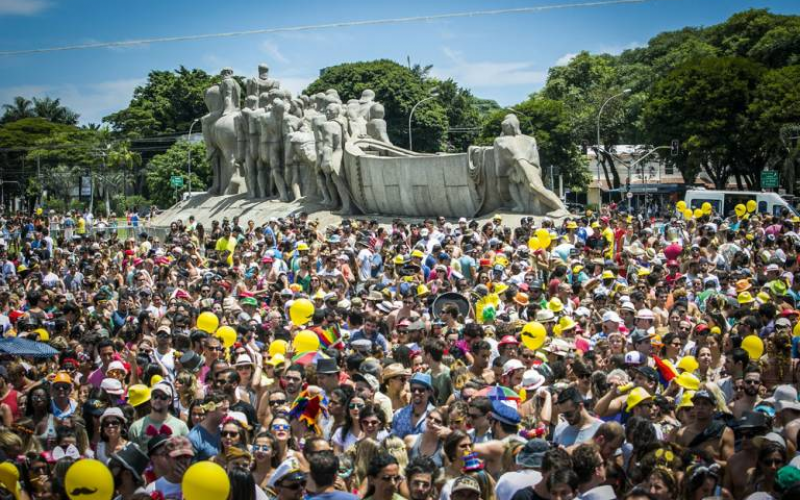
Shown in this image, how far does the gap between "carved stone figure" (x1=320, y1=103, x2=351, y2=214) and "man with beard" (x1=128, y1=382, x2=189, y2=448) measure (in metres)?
19.5

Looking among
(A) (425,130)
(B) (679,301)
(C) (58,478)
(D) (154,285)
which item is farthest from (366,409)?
(A) (425,130)

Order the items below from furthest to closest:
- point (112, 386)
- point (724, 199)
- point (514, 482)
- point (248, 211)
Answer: point (724, 199), point (248, 211), point (112, 386), point (514, 482)

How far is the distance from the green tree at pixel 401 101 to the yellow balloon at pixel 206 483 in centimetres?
5894

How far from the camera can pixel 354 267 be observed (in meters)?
15.8

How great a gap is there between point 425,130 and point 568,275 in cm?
5092

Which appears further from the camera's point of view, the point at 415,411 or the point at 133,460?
the point at 415,411

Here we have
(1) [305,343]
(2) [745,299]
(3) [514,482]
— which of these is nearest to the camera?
(3) [514,482]

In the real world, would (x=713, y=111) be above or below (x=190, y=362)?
above

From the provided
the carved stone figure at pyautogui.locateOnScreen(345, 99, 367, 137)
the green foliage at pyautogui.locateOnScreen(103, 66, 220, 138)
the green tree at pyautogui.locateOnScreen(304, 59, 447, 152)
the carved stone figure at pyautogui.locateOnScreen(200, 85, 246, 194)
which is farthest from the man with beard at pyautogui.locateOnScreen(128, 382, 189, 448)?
A: the green foliage at pyautogui.locateOnScreen(103, 66, 220, 138)

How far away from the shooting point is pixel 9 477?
580cm

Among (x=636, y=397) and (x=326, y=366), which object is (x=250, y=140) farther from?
(x=636, y=397)

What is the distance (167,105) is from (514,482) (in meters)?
67.5

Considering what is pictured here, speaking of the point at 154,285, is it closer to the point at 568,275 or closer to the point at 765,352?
the point at 568,275

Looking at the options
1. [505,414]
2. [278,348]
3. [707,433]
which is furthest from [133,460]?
[707,433]
